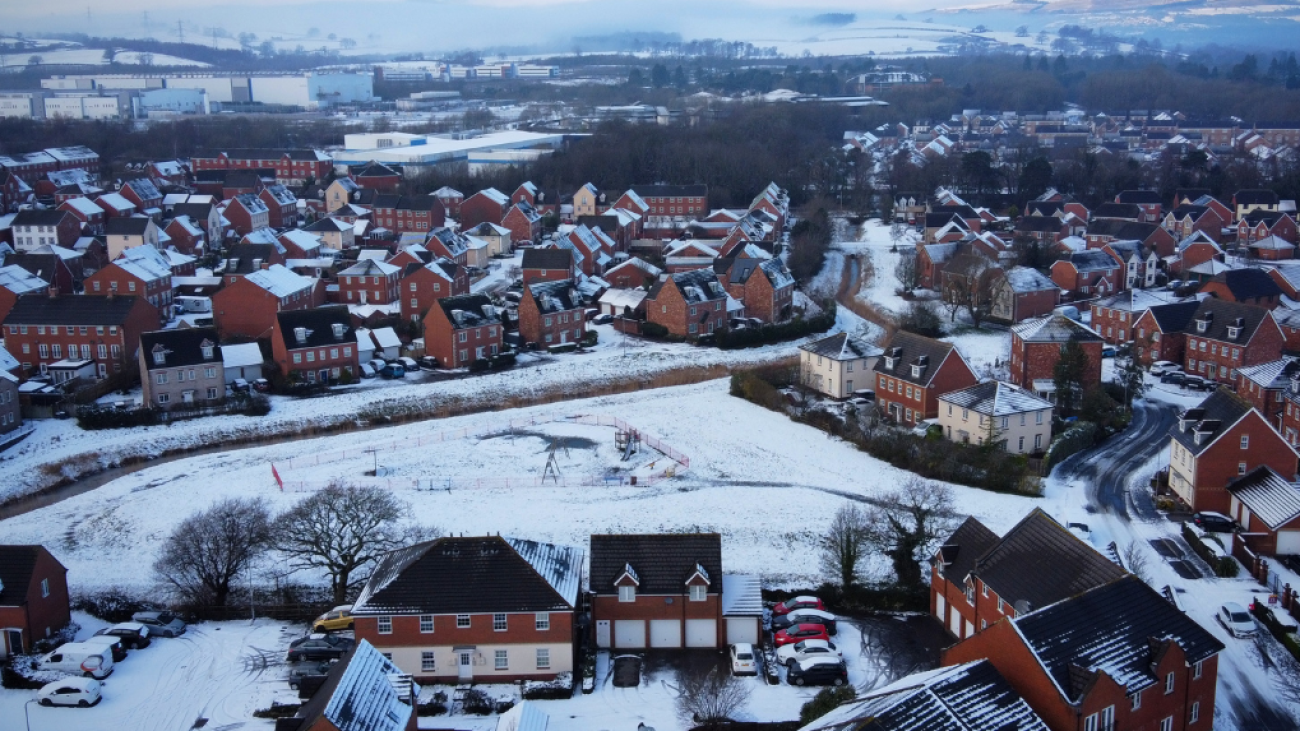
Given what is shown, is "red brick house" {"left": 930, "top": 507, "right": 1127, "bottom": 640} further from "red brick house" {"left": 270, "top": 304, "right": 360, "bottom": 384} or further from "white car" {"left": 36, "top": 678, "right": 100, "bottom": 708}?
"red brick house" {"left": 270, "top": 304, "right": 360, "bottom": 384}

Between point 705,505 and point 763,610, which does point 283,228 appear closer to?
point 705,505

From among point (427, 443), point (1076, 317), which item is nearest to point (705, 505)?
point (427, 443)

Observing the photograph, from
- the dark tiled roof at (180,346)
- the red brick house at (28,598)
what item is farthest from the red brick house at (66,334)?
the red brick house at (28,598)

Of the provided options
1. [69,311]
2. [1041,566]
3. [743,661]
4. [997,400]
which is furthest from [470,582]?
[69,311]

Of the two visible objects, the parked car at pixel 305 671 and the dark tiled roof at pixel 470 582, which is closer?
the parked car at pixel 305 671

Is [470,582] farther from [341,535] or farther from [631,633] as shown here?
[341,535]

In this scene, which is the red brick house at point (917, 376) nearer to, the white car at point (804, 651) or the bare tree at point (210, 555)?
the white car at point (804, 651)
